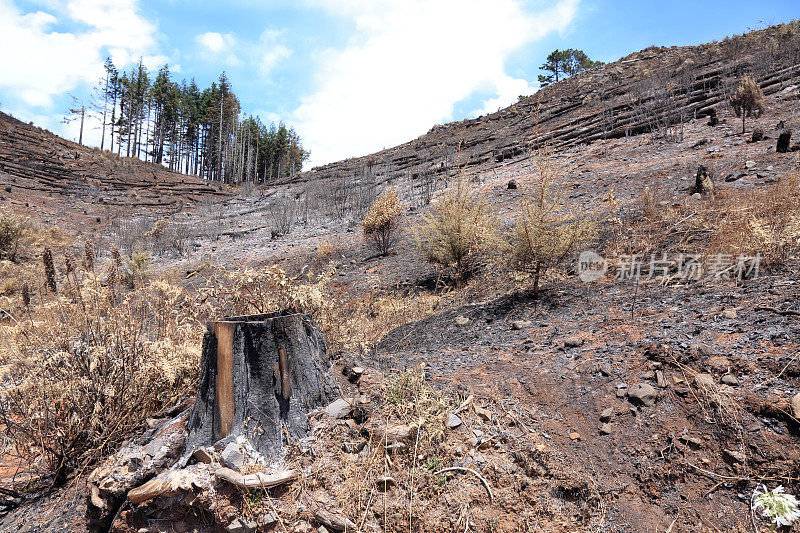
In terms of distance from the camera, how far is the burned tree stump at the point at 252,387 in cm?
206

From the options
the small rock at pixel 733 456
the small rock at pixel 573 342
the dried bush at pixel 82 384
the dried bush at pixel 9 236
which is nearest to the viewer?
the small rock at pixel 733 456

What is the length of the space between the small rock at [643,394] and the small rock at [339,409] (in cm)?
188

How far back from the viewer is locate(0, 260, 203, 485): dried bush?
7.27ft

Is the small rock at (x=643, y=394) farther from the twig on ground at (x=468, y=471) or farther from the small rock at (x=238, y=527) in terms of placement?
the small rock at (x=238, y=527)

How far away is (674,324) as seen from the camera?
3.19 metres

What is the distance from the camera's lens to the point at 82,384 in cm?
229

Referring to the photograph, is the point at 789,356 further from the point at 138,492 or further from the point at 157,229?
the point at 157,229

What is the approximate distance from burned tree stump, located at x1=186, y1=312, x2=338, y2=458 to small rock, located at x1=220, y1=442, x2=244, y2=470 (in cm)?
6

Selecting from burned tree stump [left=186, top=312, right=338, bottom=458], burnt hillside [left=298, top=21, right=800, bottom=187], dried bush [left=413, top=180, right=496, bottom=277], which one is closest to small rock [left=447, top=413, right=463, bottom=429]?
burned tree stump [left=186, top=312, right=338, bottom=458]

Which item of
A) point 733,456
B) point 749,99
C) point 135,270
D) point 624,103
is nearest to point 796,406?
point 733,456

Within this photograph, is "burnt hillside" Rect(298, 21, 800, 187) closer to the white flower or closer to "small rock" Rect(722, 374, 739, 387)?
"small rock" Rect(722, 374, 739, 387)

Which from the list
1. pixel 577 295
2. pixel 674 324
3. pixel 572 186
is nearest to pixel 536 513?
pixel 674 324

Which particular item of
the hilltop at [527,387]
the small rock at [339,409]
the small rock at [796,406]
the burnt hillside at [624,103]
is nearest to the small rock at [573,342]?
the hilltop at [527,387]

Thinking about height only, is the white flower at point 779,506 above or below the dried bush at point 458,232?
below
